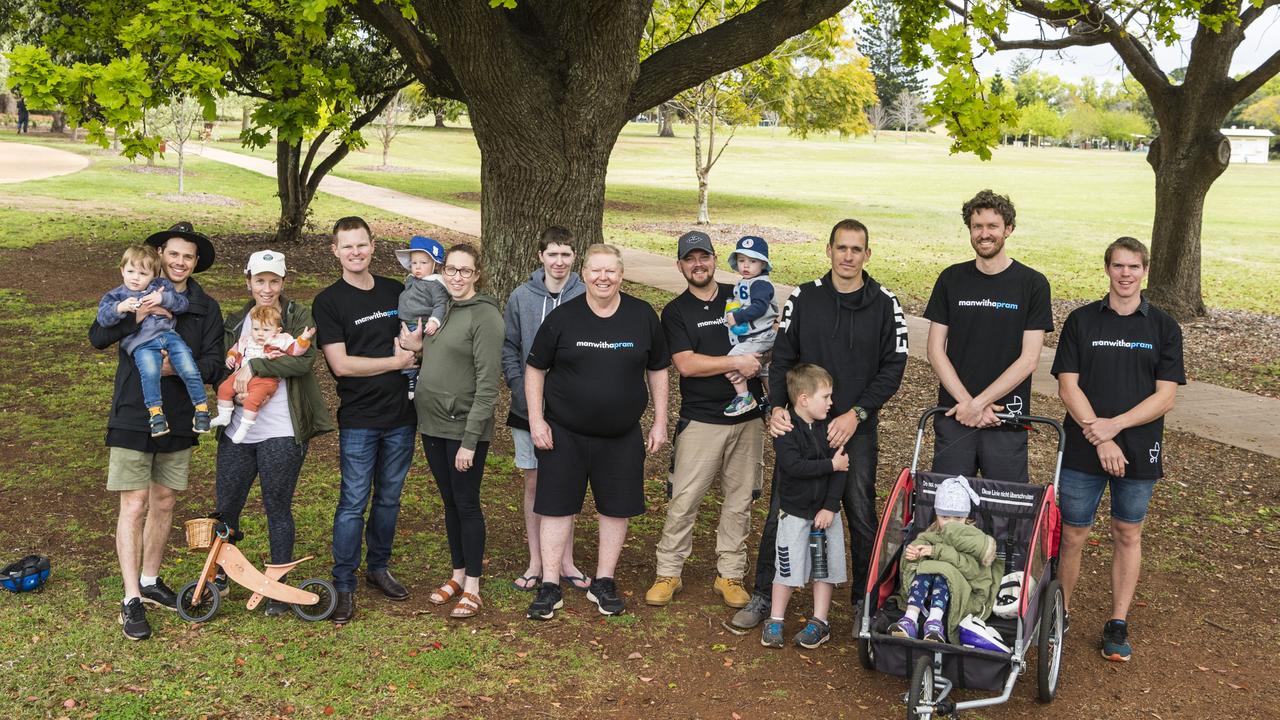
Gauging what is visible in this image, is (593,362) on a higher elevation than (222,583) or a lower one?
higher

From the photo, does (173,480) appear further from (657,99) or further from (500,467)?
(657,99)

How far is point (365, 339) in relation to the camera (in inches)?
223

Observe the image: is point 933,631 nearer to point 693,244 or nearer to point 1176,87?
point 693,244

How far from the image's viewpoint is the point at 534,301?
19.6 feet

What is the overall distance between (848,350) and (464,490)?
2097 mm

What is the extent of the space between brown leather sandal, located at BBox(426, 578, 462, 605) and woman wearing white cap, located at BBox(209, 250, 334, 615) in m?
0.79

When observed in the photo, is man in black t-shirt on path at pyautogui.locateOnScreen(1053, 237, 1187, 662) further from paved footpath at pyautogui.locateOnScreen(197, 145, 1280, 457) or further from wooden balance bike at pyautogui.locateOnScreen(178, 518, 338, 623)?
paved footpath at pyautogui.locateOnScreen(197, 145, 1280, 457)

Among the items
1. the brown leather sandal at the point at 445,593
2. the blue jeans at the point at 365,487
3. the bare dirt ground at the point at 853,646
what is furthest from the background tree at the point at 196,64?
the brown leather sandal at the point at 445,593

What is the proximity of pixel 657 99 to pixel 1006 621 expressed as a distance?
6.12 metres

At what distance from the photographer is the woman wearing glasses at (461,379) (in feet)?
18.4

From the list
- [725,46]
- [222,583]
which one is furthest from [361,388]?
[725,46]

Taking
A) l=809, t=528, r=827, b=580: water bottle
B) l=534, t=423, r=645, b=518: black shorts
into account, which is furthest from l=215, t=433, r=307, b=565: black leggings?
l=809, t=528, r=827, b=580: water bottle

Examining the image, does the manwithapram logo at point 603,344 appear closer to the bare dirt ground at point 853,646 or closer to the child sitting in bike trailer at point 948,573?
the bare dirt ground at point 853,646

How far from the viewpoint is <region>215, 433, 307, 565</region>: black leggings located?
553cm
